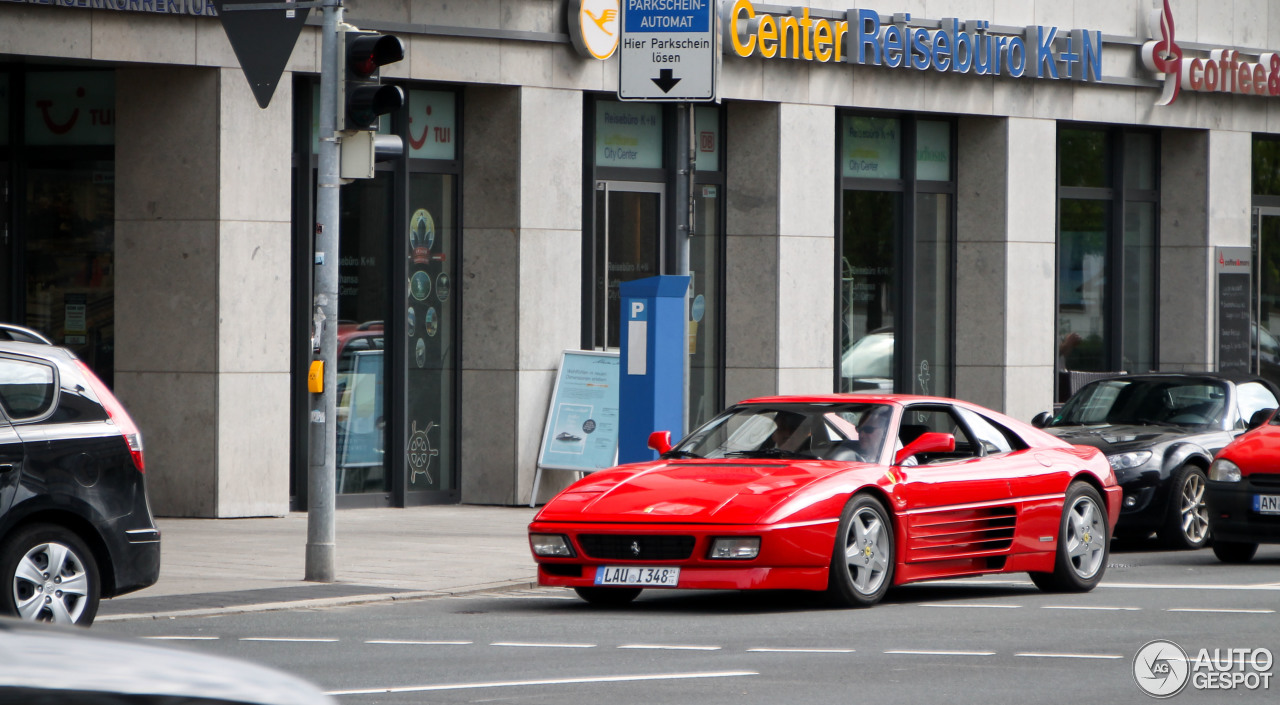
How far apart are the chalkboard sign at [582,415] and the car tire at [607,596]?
703 cm

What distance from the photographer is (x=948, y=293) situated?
22.7 m

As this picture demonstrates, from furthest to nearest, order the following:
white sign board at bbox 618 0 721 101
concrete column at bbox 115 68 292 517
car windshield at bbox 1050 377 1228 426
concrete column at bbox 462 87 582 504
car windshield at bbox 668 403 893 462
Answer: concrete column at bbox 462 87 582 504 → concrete column at bbox 115 68 292 517 → car windshield at bbox 1050 377 1228 426 → white sign board at bbox 618 0 721 101 → car windshield at bbox 668 403 893 462

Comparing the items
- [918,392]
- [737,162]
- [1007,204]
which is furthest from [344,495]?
[1007,204]

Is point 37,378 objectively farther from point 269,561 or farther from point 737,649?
point 269,561

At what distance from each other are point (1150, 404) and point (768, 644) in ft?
26.5

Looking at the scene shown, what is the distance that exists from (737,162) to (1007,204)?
3.83 meters

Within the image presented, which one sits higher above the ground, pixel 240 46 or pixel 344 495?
pixel 240 46

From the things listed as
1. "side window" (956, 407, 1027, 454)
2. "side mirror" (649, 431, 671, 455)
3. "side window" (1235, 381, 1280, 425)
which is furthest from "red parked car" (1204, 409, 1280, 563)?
"side mirror" (649, 431, 671, 455)

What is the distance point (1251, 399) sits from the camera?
1625 centimetres

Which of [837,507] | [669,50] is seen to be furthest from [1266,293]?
[837,507]

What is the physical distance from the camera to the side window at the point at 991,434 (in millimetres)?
11906

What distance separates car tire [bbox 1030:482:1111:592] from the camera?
11859 mm

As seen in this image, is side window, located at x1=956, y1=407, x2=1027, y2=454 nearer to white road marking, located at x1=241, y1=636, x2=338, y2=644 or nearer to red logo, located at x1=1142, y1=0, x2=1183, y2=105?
white road marking, located at x1=241, y1=636, x2=338, y2=644

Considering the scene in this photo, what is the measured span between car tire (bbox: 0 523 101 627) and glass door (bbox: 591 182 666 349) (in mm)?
10456
